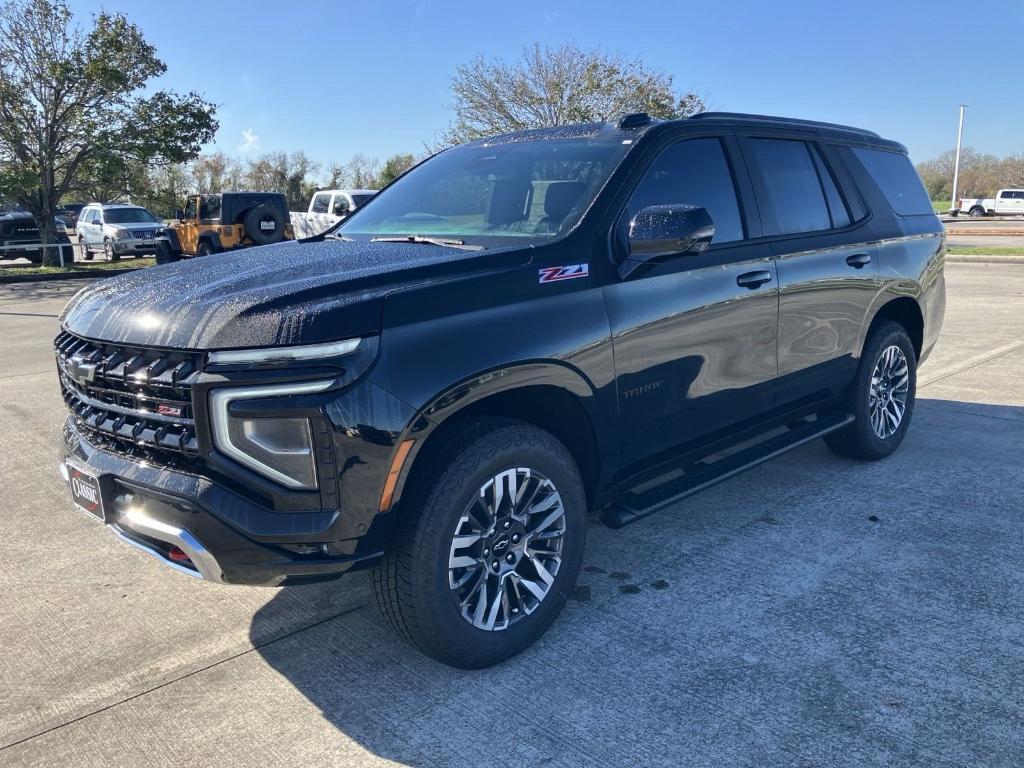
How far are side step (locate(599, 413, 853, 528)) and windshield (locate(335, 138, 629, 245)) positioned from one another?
118 cm

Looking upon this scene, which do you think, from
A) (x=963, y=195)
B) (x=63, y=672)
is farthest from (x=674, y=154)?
(x=963, y=195)

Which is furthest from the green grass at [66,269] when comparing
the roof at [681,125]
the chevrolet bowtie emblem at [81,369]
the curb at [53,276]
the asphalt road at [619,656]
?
the chevrolet bowtie emblem at [81,369]

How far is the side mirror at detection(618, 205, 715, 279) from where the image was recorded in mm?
3191

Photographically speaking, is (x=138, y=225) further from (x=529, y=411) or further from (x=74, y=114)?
(x=529, y=411)

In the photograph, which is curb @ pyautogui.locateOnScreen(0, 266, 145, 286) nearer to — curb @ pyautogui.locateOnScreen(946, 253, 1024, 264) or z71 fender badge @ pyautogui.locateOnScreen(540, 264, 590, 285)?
z71 fender badge @ pyautogui.locateOnScreen(540, 264, 590, 285)

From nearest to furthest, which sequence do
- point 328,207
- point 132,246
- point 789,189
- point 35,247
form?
point 789,189 → point 35,247 → point 328,207 → point 132,246

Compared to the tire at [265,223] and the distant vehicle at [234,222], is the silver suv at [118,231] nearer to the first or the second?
the distant vehicle at [234,222]

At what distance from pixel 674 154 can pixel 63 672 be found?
10.6 ft

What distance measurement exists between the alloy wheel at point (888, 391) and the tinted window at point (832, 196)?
901 mm

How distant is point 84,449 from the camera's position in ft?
9.87

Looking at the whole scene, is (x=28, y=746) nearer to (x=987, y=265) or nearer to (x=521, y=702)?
(x=521, y=702)

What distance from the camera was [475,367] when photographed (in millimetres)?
2770

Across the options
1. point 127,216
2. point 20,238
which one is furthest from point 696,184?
point 127,216

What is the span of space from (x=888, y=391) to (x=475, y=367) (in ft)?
11.5
